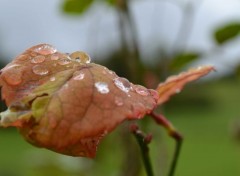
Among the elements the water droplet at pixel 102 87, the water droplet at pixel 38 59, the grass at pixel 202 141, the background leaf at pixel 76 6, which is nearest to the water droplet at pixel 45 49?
the water droplet at pixel 38 59

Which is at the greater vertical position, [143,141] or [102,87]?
[102,87]

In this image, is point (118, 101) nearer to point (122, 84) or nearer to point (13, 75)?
point (122, 84)

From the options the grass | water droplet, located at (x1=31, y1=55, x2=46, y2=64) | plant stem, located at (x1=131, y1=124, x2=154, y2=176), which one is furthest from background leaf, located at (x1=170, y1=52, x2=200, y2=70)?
the grass

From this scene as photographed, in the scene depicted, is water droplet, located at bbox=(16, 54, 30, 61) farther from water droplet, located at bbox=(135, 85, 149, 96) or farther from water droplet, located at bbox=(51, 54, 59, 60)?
water droplet, located at bbox=(135, 85, 149, 96)

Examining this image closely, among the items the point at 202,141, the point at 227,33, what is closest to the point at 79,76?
the point at 227,33

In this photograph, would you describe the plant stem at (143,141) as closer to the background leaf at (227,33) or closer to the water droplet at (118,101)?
the water droplet at (118,101)

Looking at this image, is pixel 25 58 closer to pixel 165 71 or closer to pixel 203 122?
pixel 165 71
